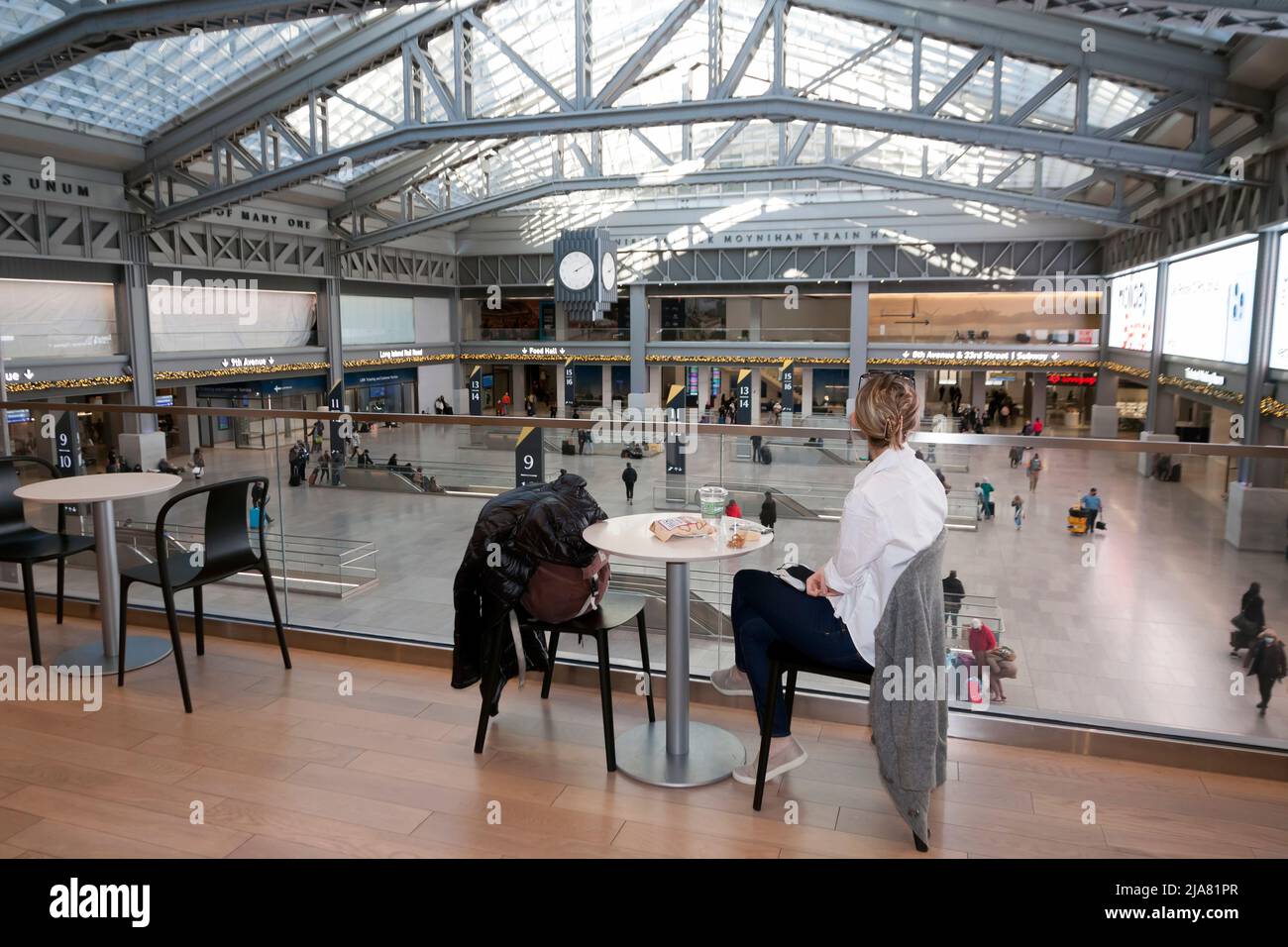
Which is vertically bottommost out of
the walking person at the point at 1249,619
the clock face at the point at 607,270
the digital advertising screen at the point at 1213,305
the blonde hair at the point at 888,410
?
the walking person at the point at 1249,619

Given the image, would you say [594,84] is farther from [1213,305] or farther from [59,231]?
[1213,305]

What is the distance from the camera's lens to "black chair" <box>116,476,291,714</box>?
4.02m

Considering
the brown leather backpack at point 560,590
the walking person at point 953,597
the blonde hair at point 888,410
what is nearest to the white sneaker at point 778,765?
the brown leather backpack at point 560,590

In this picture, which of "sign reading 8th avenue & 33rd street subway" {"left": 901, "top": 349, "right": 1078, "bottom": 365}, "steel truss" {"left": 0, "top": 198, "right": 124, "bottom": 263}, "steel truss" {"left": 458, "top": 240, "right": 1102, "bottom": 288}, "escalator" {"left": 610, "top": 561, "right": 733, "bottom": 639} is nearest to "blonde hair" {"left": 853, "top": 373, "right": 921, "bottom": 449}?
"escalator" {"left": 610, "top": 561, "right": 733, "bottom": 639}

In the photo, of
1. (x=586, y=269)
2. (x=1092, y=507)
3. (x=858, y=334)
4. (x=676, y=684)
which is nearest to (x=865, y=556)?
(x=676, y=684)

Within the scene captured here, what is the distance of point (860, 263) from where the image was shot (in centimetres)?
2762

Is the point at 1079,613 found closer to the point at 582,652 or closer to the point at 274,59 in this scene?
the point at 582,652

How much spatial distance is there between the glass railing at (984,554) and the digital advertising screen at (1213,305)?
12161 millimetres

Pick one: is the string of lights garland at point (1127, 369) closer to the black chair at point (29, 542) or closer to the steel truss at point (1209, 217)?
the steel truss at point (1209, 217)

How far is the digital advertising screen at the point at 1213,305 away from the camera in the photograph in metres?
14.2

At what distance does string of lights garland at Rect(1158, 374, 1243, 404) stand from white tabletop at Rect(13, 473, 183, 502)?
15774 millimetres

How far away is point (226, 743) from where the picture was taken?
12.2 ft

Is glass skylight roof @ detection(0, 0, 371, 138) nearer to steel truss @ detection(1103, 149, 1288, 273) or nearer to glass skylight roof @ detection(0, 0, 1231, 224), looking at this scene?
glass skylight roof @ detection(0, 0, 1231, 224)

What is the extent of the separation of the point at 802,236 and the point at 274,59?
16783mm
